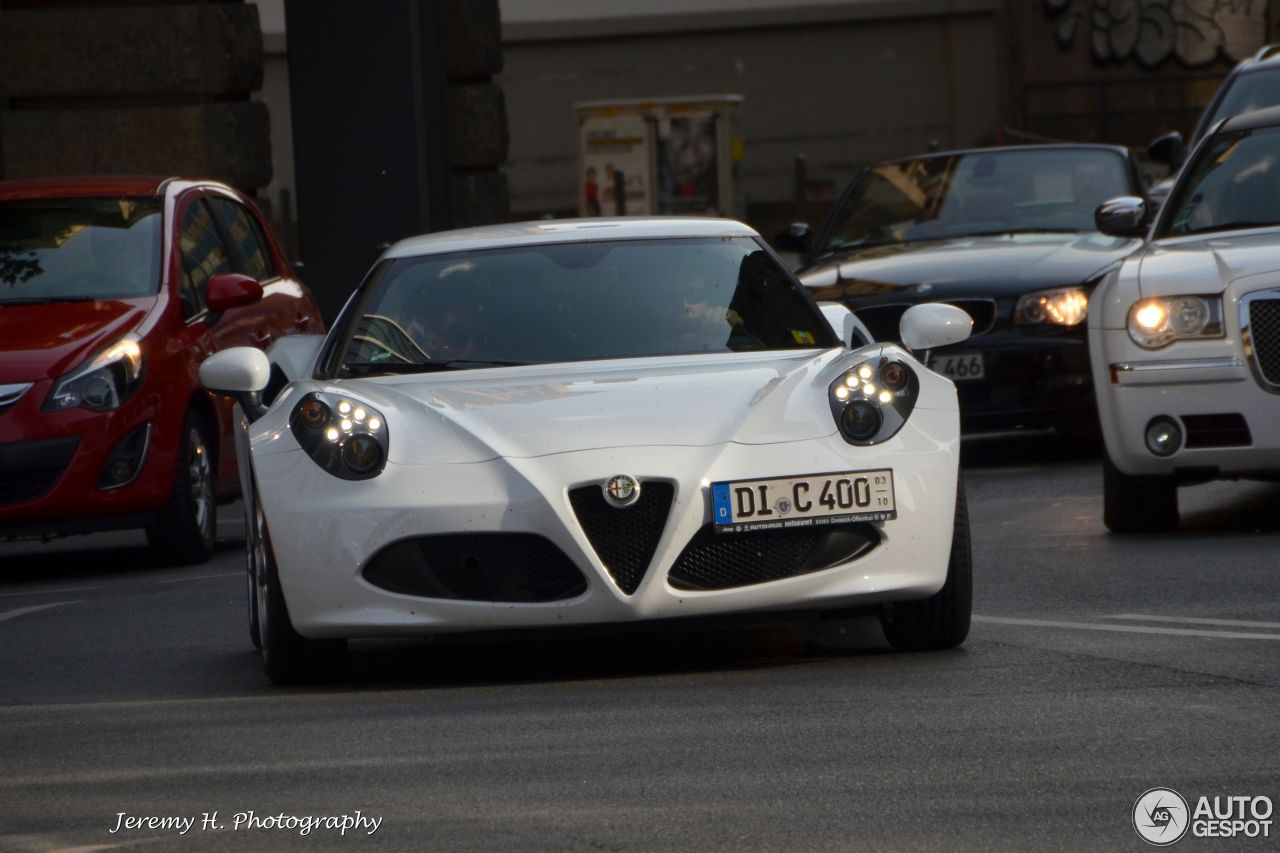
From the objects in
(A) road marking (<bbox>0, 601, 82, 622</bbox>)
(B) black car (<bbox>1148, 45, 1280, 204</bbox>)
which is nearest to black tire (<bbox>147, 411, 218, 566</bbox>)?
(A) road marking (<bbox>0, 601, 82, 622</bbox>)

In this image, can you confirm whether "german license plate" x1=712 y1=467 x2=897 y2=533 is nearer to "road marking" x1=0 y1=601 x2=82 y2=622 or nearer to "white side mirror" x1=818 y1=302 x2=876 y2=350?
"white side mirror" x1=818 y1=302 x2=876 y2=350

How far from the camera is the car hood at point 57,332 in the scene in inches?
406

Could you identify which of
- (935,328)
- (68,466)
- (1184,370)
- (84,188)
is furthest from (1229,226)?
(84,188)

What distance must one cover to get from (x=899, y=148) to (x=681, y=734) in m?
36.5

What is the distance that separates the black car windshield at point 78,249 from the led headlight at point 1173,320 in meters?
4.20

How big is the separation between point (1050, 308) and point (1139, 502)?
3265mm

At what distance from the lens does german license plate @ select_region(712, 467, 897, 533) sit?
248 inches

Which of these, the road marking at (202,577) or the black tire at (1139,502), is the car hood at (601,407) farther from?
the road marking at (202,577)

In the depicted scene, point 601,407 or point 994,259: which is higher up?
point 601,407

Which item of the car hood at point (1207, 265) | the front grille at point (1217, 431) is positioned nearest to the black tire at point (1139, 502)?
the front grille at point (1217, 431)

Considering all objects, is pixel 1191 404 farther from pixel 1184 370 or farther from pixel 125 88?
pixel 125 88

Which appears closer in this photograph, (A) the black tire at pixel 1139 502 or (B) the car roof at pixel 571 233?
(B) the car roof at pixel 571 233

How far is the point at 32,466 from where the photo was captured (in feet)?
33.9

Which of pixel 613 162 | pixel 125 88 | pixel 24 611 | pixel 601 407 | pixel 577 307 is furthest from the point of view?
pixel 613 162
